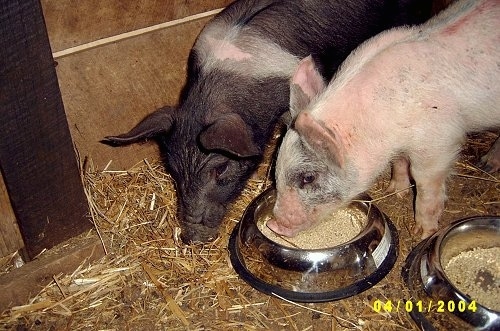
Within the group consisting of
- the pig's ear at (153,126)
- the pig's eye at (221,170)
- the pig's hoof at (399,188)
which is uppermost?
the pig's ear at (153,126)

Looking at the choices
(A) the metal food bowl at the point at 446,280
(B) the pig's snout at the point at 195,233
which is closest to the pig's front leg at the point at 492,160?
(A) the metal food bowl at the point at 446,280

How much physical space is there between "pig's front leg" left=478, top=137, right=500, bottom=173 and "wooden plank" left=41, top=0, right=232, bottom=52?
2.39m

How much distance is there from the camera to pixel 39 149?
313cm

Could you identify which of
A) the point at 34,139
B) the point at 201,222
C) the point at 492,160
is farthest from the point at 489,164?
the point at 34,139

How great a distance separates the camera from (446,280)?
2932 millimetres

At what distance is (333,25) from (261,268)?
175 centimetres

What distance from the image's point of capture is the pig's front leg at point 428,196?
341cm

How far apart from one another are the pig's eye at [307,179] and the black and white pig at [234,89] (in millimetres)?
295

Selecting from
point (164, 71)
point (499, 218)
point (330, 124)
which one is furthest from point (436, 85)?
point (164, 71)

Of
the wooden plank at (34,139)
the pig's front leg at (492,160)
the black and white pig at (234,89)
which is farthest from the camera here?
the pig's front leg at (492,160)

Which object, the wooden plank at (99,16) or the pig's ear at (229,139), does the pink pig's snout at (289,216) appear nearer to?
the pig's ear at (229,139)

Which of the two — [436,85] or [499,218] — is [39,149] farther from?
[499,218]

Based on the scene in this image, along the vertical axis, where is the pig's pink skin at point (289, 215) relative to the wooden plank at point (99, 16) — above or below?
below
